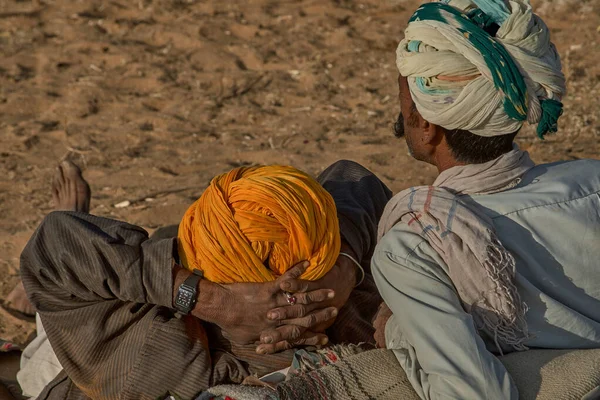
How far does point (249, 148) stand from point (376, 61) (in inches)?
72.4

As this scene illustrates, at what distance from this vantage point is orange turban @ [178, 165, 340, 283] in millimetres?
3240

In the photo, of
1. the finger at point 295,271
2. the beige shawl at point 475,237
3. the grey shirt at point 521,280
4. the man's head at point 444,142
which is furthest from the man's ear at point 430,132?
the finger at point 295,271

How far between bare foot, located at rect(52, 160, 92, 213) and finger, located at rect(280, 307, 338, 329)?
79.6 inches

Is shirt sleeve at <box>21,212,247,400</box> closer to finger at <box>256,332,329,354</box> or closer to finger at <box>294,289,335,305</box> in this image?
finger at <box>256,332,329,354</box>

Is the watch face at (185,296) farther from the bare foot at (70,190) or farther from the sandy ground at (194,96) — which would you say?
the bare foot at (70,190)

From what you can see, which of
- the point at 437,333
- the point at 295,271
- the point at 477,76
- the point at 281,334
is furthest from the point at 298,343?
the point at 477,76

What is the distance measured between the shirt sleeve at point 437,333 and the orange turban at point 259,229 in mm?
611

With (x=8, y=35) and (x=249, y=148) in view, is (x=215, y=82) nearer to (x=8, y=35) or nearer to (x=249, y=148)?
(x=249, y=148)

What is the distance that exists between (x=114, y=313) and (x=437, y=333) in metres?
1.40

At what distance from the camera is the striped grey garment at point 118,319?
10.7ft

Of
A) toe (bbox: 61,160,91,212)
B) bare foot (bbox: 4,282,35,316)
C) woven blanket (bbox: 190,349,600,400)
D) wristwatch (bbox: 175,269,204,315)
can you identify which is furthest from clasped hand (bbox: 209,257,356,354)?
toe (bbox: 61,160,91,212)

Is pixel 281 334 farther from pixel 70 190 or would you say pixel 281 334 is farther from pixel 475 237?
pixel 70 190

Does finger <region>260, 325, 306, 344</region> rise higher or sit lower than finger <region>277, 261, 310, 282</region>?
lower

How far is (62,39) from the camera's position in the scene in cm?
780
